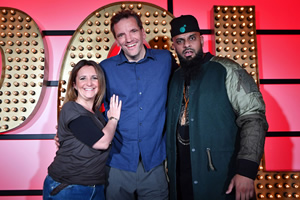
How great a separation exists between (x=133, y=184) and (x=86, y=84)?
1.12 m

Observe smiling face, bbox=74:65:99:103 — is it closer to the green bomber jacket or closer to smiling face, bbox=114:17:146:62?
smiling face, bbox=114:17:146:62

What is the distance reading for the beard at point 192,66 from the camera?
6.29ft

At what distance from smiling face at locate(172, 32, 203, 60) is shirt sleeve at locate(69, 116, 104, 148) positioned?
3.62 feet

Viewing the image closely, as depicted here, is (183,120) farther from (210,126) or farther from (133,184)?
(133,184)

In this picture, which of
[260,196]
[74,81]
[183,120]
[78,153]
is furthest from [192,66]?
[260,196]

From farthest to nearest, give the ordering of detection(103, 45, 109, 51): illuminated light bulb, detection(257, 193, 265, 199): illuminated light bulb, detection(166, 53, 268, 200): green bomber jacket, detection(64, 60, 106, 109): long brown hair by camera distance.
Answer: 1. detection(103, 45, 109, 51): illuminated light bulb
2. detection(257, 193, 265, 199): illuminated light bulb
3. detection(64, 60, 106, 109): long brown hair
4. detection(166, 53, 268, 200): green bomber jacket

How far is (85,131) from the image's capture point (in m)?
1.70

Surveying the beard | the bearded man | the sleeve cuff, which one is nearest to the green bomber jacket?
the bearded man

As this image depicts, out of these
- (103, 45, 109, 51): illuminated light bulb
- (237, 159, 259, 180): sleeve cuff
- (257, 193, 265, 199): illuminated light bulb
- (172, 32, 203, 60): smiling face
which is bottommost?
(257, 193, 265, 199): illuminated light bulb

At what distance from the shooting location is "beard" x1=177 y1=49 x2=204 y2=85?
6.29ft

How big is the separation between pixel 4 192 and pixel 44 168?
66 cm

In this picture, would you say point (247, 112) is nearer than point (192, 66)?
Yes

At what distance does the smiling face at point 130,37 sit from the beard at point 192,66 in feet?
1.62

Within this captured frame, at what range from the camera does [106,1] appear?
9.79 feet
